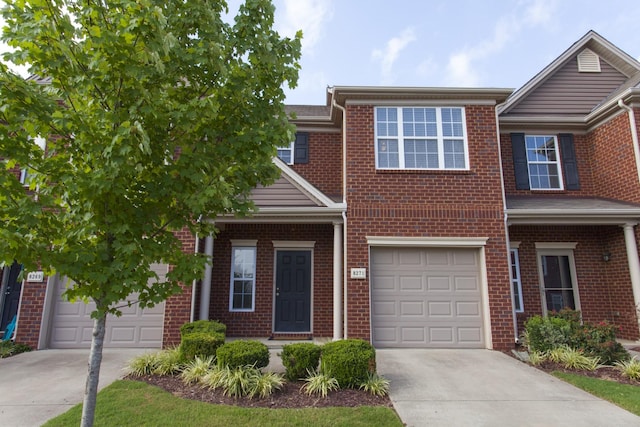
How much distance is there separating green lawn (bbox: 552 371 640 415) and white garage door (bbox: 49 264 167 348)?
8243 mm

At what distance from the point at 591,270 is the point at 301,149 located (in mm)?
8685

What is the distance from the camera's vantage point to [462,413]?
4859 millimetres

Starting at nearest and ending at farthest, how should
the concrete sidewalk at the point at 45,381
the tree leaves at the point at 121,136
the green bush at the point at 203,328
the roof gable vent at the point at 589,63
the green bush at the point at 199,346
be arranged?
the tree leaves at the point at 121,136 → the concrete sidewalk at the point at 45,381 → the green bush at the point at 199,346 → the green bush at the point at 203,328 → the roof gable vent at the point at 589,63

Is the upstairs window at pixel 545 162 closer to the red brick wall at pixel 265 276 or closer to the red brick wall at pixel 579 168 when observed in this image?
the red brick wall at pixel 579 168

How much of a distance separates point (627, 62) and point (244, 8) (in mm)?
12605

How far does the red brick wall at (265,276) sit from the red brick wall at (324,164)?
1.36m

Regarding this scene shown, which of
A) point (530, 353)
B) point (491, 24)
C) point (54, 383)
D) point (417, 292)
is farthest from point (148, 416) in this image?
point (491, 24)

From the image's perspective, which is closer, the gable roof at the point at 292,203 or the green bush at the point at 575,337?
the green bush at the point at 575,337


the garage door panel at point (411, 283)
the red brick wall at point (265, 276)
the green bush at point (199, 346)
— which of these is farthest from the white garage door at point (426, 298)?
the green bush at point (199, 346)

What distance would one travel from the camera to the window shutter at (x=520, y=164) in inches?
416

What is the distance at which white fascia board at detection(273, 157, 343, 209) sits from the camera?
8855 mm

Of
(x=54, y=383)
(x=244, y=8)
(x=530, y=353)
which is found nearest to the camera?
(x=244, y=8)

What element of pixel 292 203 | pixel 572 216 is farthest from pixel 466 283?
pixel 292 203

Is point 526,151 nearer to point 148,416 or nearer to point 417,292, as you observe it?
point 417,292
